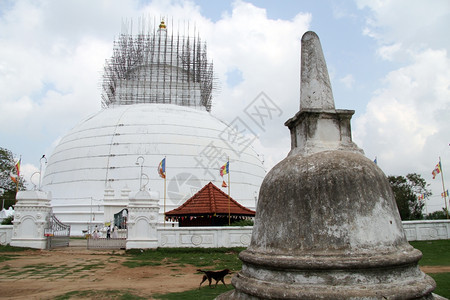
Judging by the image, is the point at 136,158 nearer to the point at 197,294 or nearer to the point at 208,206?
the point at 208,206

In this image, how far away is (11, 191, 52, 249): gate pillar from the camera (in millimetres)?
17500

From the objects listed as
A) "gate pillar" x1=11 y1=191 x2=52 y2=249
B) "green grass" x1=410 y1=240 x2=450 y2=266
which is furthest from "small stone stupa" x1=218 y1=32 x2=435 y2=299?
"gate pillar" x1=11 y1=191 x2=52 y2=249

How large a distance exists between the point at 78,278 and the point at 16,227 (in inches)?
403

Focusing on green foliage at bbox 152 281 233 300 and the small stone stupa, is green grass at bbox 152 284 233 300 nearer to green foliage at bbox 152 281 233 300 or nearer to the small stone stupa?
green foliage at bbox 152 281 233 300

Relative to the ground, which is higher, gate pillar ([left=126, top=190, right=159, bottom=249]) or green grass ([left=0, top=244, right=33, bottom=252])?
gate pillar ([left=126, top=190, right=159, bottom=249])

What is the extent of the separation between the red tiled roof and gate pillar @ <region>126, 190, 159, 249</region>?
95.9 inches

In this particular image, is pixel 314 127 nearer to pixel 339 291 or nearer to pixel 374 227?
pixel 374 227

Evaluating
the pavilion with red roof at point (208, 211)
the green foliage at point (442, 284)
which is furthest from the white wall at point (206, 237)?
the green foliage at point (442, 284)

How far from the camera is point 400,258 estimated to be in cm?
327

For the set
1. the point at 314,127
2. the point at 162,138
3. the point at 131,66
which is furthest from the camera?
the point at 131,66

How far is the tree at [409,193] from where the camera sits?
110 ft

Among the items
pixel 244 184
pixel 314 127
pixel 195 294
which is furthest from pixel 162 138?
pixel 314 127

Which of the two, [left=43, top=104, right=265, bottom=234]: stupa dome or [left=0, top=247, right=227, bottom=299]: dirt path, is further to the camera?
[left=43, top=104, right=265, bottom=234]: stupa dome

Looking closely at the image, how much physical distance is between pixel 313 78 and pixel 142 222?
1360 cm
